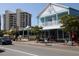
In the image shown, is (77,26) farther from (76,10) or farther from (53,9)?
(53,9)

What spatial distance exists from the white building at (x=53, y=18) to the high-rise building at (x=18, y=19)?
1625cm

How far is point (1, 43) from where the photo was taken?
123 feet

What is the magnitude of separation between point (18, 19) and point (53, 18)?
2699 centimetres

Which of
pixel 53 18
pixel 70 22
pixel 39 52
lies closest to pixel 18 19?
pixel 53 18

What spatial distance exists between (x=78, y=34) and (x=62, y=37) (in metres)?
4.00

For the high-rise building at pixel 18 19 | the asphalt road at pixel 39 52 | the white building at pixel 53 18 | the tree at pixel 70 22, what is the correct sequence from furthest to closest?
the high-rise building at pixel 18 19
the white building at pixel 53 18
the tree at pixel 70 22
the asphalt road at pixel 39 52

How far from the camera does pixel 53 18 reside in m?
44.3

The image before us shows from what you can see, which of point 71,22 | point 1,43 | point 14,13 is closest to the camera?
point 71,22

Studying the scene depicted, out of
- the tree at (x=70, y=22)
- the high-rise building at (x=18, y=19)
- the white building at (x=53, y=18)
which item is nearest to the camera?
the tree at (x=70, y=22)

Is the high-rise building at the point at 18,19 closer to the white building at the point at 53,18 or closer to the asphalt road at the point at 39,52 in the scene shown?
the white building at the point at 53,18

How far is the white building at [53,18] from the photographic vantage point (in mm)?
41022

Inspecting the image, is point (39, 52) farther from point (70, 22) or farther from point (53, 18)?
point (53, 18)

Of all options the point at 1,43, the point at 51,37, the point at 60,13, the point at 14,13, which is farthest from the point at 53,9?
the point at 14,13

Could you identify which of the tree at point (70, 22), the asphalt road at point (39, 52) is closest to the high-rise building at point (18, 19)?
the tree at point (70, 22)
